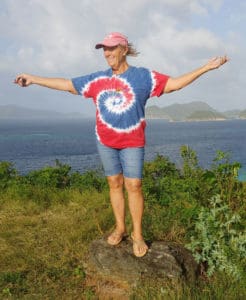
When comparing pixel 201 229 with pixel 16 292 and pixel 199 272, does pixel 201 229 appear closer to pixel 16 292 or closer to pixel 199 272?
pixel 199 272

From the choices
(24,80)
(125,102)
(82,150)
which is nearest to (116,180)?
(125,102)

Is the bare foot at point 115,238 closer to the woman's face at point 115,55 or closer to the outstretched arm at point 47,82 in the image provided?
the outstretched arm at point 47,82

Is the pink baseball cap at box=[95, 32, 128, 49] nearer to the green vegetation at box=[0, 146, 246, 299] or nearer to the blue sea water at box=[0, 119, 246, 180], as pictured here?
the green vegetation at box=[0, 146, 246, 299]

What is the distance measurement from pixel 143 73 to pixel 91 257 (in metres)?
2.25

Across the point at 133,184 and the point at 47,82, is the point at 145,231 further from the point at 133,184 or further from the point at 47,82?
the point at 47,82

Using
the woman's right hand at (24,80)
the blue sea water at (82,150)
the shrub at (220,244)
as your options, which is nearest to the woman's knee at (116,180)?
the shrub at (220,244)

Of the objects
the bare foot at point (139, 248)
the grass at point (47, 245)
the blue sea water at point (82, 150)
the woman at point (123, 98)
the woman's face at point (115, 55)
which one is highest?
the woman's face at point (115, 55)

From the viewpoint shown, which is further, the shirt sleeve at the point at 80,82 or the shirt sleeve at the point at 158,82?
the shirt sleeve at the point at 80,82

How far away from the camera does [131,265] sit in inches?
193

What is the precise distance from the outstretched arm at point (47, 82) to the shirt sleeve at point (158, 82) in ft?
3.07

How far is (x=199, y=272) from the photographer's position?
5.14 m

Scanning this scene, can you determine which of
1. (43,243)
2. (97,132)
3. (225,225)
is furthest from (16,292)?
(225,225)

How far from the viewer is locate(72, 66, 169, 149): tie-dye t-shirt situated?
4.58 metres

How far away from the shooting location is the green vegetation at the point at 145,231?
189 inches
